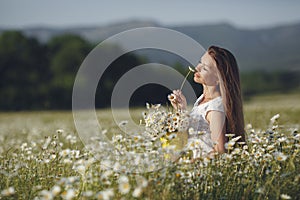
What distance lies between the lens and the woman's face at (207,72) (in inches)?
209

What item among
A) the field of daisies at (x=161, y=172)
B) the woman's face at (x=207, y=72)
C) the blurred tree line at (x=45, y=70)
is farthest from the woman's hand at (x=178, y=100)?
the blurred tree line at (x=45, y=70)

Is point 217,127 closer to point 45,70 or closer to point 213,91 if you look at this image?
point 213,91

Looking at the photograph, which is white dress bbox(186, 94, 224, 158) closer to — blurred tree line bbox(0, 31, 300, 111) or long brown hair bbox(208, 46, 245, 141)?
long brown hair bbox(208, 46, 245, 141)

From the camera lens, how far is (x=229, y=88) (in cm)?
529

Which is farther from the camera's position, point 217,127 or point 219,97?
point 219,97

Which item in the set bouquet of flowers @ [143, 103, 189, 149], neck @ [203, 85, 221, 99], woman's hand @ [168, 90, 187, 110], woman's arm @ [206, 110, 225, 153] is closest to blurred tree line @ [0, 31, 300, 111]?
neck @ [203, 85, 221, 99]

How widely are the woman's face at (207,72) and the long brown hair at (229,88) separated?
5 centimetres

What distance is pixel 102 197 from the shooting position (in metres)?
3.24

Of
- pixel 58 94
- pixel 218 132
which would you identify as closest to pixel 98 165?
pixel 218 132

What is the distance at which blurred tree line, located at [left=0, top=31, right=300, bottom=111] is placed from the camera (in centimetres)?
5097

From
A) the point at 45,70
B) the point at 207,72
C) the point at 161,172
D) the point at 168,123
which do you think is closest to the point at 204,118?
the point at 207,72

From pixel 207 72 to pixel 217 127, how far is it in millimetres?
629

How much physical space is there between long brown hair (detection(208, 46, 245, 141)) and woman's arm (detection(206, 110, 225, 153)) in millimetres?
115

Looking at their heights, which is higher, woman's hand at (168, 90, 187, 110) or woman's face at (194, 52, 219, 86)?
woman's face at (194, 52, 219, 86)
